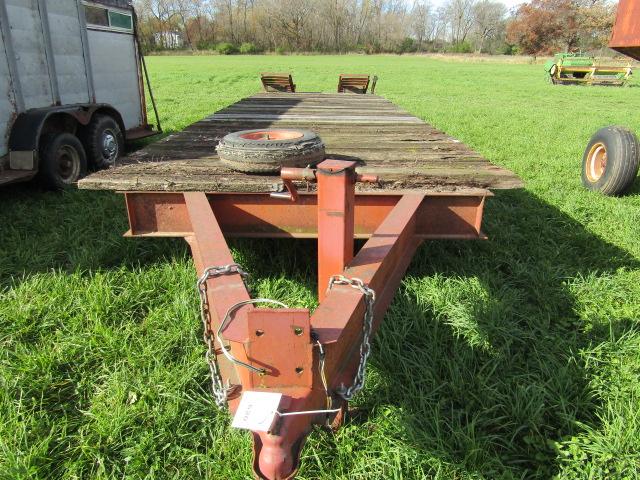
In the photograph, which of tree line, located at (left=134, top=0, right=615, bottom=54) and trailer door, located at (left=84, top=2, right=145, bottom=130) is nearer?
trailer door, located at (left=84, top=2, right=145, bottom=130)

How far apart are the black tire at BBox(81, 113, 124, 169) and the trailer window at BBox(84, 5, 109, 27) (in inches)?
47.2

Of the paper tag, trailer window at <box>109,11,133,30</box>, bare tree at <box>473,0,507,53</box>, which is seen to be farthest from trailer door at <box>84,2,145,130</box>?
bare tree at <box>473,0,507,53</box>

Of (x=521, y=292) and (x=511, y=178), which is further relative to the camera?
(x=521, y=292)

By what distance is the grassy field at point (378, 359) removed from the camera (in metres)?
1.72

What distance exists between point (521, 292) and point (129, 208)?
2374mm

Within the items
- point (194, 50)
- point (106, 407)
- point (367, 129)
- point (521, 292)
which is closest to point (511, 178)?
point (521, 292)

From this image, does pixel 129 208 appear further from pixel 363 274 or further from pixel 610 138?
pixel 610 138

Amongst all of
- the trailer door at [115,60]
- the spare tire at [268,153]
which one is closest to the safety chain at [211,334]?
the spare tire at [268,153]

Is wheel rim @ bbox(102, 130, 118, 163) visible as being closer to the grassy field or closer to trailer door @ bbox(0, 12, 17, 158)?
trailer door @ bbox(0, 12, 17, 158)

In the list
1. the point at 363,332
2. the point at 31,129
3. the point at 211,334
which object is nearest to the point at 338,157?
the point at 363,332

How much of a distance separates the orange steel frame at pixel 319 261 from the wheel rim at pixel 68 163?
2672 millimetres

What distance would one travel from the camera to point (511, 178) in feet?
8.64

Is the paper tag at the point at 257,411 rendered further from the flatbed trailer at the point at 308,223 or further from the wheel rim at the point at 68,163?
the wheel rim at the point at 68,163

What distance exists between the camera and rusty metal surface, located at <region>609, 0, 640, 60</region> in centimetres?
391
